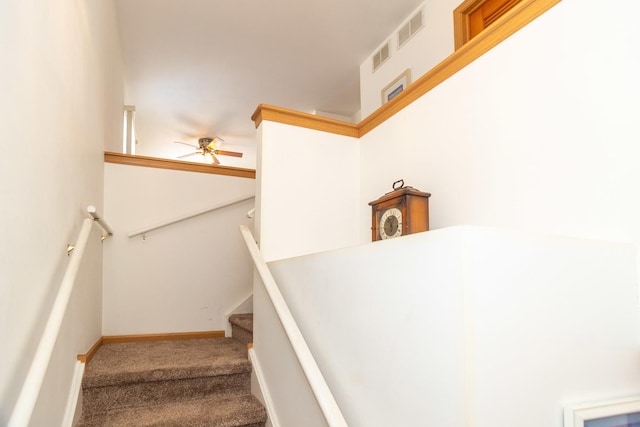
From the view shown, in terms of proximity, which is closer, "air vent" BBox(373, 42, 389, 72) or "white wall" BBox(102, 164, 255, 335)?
"white wall" BBox(102, 164, 255, 335)

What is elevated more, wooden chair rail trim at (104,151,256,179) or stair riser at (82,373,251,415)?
wooden chair rail trim at (104,151,256,179)

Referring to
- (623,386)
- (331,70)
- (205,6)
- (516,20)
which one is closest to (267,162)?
(516,20)

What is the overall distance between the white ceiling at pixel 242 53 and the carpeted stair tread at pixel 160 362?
2.83 meters

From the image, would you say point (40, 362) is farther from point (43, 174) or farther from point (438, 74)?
point (438, 74)

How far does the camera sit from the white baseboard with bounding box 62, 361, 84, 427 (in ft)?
5.59

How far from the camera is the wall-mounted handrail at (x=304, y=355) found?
4.12 ft

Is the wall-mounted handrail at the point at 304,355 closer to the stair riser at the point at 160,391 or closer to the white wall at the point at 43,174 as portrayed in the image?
the stair riser at the point at 160,391

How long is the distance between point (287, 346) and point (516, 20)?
1.60m

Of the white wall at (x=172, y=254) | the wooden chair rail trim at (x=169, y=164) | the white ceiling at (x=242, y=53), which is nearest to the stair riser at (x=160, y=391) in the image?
the white wall at (x=172, y=254)

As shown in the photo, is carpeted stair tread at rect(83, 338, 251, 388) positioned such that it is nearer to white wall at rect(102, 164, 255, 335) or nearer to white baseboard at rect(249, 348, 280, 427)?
white baseboard at rect(249, 348, 280, 427)

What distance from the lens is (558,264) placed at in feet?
3.28

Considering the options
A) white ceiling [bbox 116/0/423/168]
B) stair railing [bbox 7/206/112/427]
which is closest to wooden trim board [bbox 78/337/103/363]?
stair railing [bbox 7/206/112/427]

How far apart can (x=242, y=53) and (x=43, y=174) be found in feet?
10.8

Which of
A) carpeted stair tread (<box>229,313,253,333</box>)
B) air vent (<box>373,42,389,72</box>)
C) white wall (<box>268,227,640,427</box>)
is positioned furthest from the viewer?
air vent (<box>373,42,389,72</box>)
